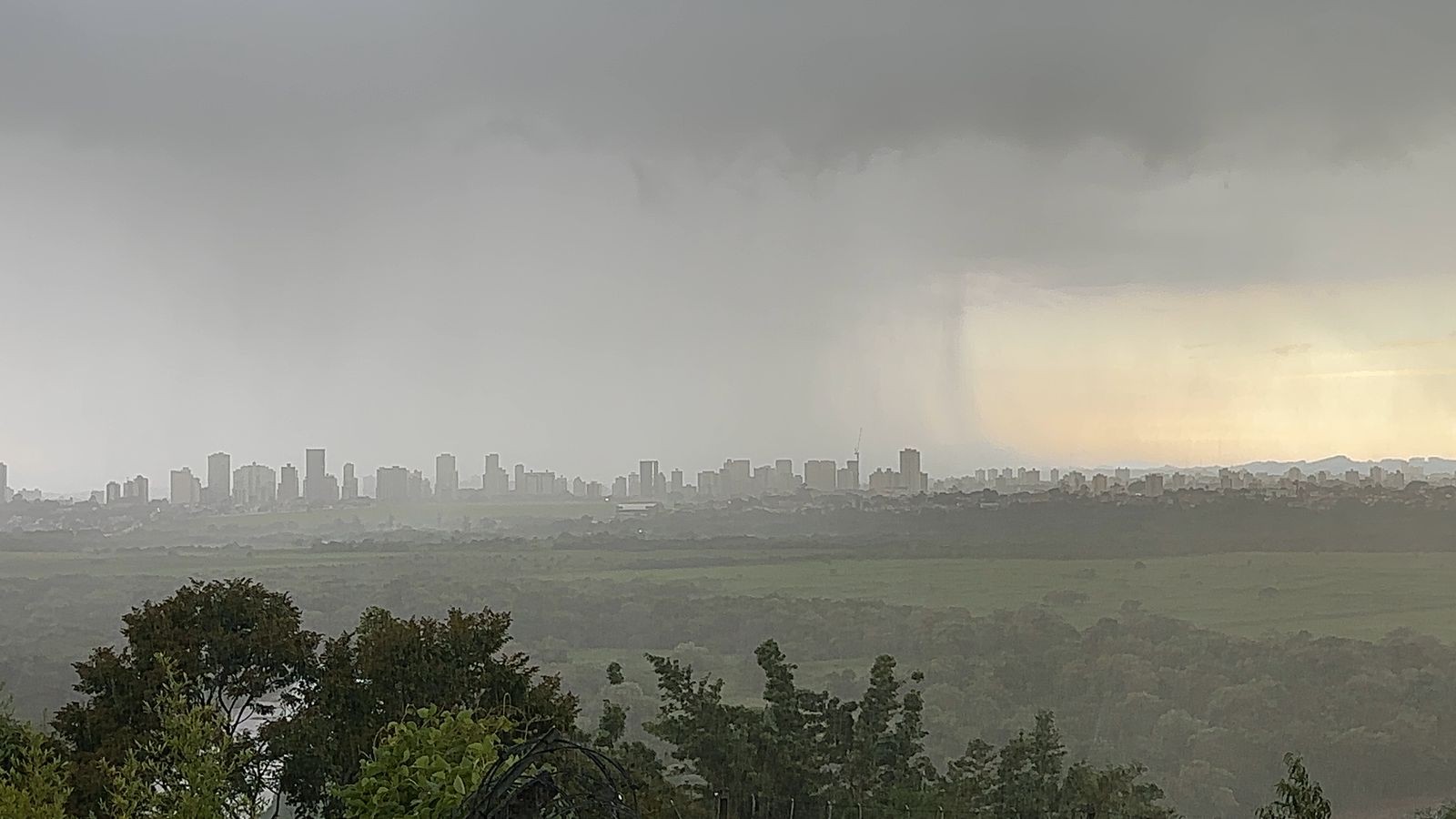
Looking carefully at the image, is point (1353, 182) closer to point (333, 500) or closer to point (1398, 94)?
point (1398, 94)

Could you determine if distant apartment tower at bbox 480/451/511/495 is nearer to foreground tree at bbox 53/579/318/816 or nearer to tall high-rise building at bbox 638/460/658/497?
tall high-rise building at bbox 638/460/658/497

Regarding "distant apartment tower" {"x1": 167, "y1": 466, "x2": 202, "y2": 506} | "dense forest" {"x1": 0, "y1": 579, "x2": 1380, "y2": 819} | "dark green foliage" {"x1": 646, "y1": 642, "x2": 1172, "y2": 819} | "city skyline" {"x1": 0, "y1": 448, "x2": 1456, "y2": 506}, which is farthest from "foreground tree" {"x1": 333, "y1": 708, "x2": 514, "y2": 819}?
"distant apartment tower" {"x1": 167, "y1": 466, "x2": 202, "y2": 506}

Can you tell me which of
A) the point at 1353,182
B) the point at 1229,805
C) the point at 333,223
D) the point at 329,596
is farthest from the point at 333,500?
the point at 1353,182

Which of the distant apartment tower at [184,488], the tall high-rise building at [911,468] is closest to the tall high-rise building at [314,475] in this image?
the distant apartment tower at [184,488]

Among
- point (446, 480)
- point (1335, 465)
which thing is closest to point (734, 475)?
point (446, 480)

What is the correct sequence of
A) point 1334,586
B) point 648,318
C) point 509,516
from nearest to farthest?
point 1334,586 < point 648,318 < point 509,516

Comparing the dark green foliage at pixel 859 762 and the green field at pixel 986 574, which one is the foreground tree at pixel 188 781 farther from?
the green field at pixel 986 574

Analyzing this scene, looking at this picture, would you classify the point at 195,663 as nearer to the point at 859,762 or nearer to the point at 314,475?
the point at 859,762
